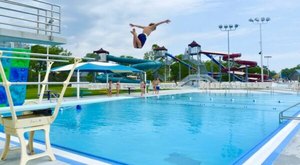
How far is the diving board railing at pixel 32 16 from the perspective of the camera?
225 inches

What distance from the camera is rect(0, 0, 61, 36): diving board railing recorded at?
5719mm

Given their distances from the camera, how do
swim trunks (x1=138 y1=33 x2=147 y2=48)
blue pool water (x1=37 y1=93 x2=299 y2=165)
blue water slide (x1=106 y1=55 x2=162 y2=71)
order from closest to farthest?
blue pool water (x1=37 y1=93 x2=299 y2=165) → swim trunks (x1=138 y1=33 x2=147 y2=48) → blue water slide (x1=106 y1=55 x2=162 y2=71)

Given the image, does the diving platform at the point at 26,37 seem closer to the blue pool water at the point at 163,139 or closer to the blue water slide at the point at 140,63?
the blue pool water at the point at 163,139

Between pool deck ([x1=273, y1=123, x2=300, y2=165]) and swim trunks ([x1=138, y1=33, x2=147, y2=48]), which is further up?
swim trunks ([x1=138, y1=33, x2=147, y2=48])

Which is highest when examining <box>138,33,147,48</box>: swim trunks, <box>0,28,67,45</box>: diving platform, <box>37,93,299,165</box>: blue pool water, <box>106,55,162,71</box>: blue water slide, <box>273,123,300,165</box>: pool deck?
<box>106,55,162,71</box>: blue water slide

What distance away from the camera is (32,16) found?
6.34m

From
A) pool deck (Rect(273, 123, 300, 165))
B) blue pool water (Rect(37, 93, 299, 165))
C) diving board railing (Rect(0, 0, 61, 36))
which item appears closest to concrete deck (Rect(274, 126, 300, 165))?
pool deck (Rect(273, 123, 300, 165))

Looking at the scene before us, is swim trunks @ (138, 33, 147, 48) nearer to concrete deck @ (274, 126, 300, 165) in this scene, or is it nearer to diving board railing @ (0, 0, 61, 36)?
diving board railing @ (0, 0, 61, 36)

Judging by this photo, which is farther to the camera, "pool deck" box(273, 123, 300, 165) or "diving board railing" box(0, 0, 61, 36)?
"diving board railing" box(0, 0, 61, 36)

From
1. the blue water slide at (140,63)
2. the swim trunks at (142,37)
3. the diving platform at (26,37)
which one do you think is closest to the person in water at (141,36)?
the swim trunks at (142,37)

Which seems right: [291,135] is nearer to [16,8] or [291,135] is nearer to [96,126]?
[96,126]

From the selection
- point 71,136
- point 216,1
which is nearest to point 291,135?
point 71,136

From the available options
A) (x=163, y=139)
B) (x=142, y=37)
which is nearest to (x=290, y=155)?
(x=163, y=139)

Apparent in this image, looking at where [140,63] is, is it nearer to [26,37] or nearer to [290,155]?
[26,37]
